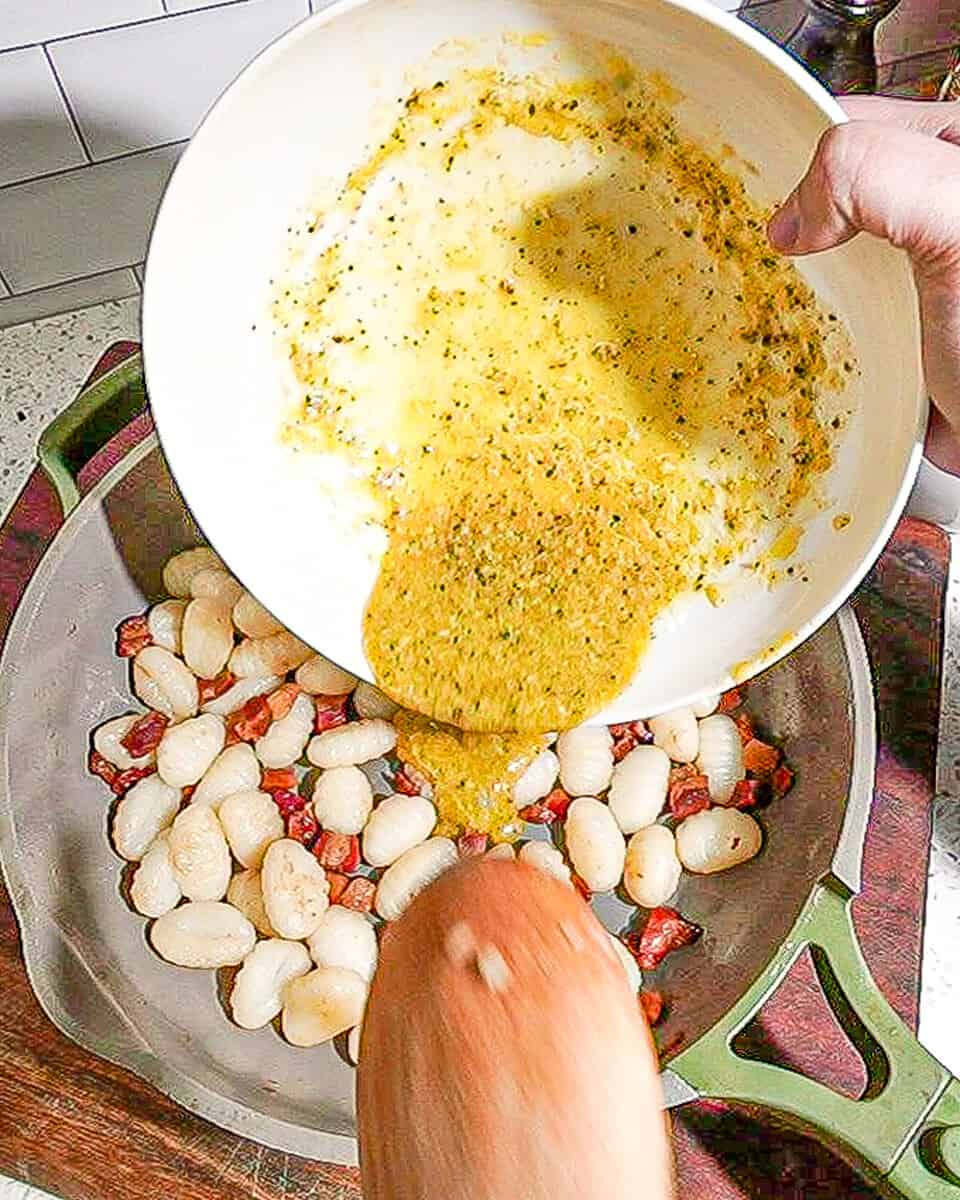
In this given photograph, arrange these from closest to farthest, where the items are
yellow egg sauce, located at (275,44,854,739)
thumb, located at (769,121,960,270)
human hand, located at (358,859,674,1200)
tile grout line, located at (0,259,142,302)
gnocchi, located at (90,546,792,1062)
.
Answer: human hand, located at (358,859,674,1200)
thumb, located at (769,121,960,270)
yellow egg sauce, located at (275,44,854,739)
gnocchi, located at (90,546,792,1062)
tile grout line, located at (0,259,142,302)

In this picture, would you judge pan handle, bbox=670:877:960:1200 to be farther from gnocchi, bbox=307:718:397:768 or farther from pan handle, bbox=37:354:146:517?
pan handle, bbox=37:354:146:517

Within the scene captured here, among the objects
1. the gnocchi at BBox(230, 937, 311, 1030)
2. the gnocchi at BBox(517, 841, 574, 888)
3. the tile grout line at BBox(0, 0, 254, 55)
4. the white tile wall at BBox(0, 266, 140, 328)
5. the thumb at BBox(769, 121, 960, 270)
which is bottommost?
the gnocchi at BBox(230, 937, 311, 1030)

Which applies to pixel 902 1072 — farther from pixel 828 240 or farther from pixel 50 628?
pixel 50 628

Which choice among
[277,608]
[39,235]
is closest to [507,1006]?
[277,608]

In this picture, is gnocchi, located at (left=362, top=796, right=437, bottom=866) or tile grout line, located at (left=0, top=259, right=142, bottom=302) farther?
tile grout line, located at (left=0, top=259, right=142, bottom=302)

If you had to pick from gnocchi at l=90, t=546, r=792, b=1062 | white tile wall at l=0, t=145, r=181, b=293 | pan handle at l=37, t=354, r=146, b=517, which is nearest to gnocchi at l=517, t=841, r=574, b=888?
gnocchi at l=90, t=546, r=792, b=1062

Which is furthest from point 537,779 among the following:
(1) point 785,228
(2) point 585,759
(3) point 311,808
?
(1) point 785,228
